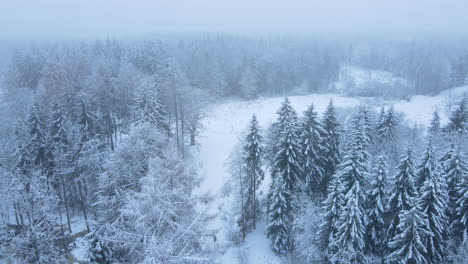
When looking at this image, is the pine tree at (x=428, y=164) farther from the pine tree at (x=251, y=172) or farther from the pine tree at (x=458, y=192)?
the pine tree at (x=251, y=172)

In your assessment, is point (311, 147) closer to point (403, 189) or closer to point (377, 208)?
point (377, 208)

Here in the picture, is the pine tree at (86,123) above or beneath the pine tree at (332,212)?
above

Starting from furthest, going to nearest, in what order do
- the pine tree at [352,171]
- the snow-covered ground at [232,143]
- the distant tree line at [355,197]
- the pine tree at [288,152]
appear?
the snow-covered ground at [232,143]
the pine tree at [288,152]
the pine tree at [352,171]
the distant tree line at [355,197]

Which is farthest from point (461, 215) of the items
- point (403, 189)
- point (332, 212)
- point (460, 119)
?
point (460, 119)

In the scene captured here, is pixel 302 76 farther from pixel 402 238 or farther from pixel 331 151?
pixel 402 238

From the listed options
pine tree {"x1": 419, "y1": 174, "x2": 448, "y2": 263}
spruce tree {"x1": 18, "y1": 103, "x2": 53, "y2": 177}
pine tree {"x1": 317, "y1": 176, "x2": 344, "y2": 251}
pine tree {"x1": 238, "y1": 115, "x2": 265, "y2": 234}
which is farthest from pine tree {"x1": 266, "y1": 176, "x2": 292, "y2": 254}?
spruce tree {"x1": 18, "y1": 103, "x2": 53, "y2": 177}

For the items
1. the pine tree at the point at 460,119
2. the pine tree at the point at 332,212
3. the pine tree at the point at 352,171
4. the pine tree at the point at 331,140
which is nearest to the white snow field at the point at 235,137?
the pine tree at the point at 332,212
